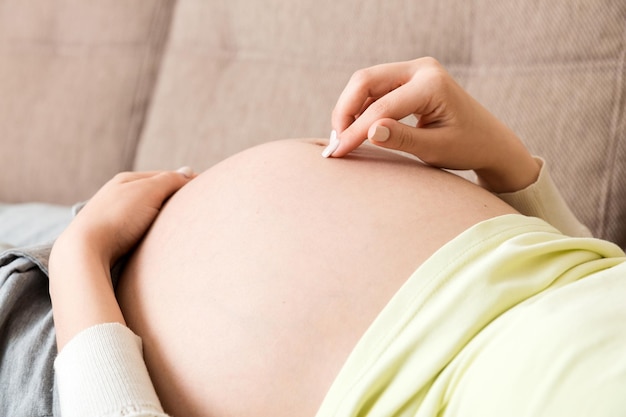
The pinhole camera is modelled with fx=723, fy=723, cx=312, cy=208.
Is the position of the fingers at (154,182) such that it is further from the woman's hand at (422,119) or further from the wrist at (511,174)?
the wrist at (511,174)

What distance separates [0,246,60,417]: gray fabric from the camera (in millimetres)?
795

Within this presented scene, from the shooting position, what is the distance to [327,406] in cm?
63

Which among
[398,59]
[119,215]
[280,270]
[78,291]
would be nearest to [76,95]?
[398,59]

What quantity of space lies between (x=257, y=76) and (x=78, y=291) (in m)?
0.85

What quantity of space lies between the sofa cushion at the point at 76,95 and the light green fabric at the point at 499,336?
45.8 inches

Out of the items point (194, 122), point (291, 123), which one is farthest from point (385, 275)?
point (194, 122)

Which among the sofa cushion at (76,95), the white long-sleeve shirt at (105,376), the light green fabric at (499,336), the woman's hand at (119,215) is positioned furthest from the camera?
the sofa cushion at (76,95)

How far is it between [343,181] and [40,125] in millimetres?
1153

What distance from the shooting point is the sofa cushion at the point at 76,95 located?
1685 mm

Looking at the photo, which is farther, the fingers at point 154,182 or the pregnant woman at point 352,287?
the fingers at point 154,182

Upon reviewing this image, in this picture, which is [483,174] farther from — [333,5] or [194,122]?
[194,122]

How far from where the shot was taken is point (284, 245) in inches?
30.2

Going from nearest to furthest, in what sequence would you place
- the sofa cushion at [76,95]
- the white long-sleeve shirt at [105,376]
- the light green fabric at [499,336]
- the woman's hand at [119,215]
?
the light green fabric at [499,336] → the white long-sleeve shirt at [105,376] → the woman's hand at [119,215] → the sofa cushion at [76,95]

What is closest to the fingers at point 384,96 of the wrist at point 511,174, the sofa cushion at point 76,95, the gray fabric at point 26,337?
the wrist at point 511,174
